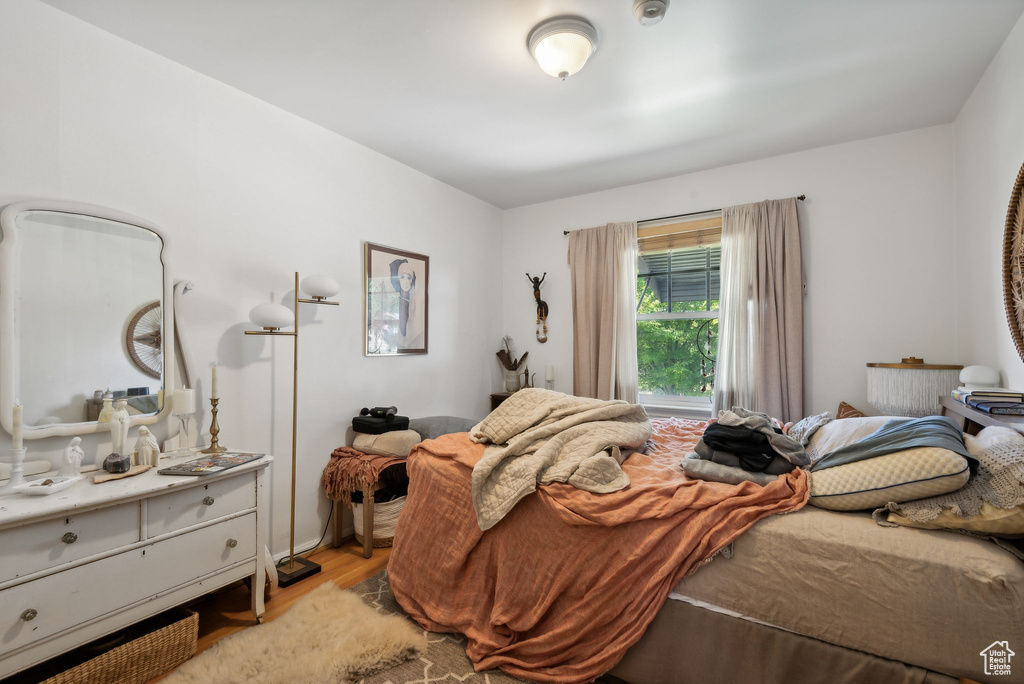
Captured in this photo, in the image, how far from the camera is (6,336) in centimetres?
180

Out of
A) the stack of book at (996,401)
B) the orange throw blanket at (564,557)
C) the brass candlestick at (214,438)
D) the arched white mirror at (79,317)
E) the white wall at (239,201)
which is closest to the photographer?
the orange throw blanket at (564,557)

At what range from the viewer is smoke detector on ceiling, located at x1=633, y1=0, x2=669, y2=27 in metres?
1.84

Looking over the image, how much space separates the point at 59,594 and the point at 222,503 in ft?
1.83

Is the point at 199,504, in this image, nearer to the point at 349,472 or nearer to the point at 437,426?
the point at 349,472

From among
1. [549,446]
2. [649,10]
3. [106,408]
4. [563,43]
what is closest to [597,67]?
[563,43]

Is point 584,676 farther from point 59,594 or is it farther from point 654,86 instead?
point 654,86

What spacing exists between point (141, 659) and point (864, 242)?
14.7 feet

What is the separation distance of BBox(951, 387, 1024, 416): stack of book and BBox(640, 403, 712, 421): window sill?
1771 mm

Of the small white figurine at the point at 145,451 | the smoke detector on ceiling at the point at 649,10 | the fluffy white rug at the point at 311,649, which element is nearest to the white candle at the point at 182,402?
the small white figurine at the point at 145,451

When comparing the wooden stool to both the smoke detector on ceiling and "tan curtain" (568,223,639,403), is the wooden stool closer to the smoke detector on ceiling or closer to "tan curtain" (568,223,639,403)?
"tan curtain" (568,223,639,403)

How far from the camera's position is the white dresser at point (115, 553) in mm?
1463

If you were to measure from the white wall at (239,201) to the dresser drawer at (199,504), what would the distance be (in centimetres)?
52

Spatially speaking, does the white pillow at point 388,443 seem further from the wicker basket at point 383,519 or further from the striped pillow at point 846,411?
the striped pillow at point 846,411

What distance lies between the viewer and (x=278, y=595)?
2.39 meters
